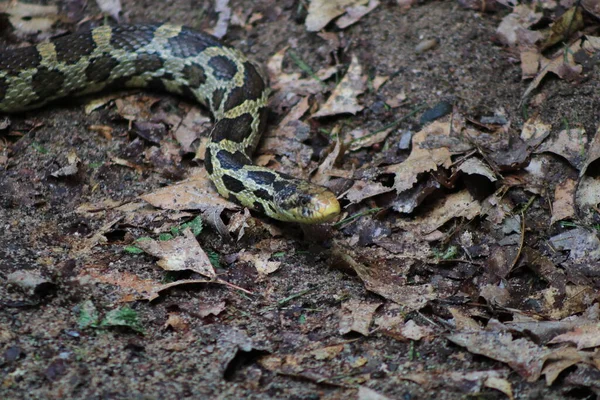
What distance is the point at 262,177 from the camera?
21.3 ft

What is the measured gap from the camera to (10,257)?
558 cm

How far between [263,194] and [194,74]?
248cm

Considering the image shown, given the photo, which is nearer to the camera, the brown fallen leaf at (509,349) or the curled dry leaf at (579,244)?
the brown fallen leaf at (509,349)

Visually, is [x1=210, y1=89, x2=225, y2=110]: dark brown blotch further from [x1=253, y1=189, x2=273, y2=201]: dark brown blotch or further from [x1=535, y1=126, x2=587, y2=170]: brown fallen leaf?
[x1=535, y1=126, x2=587, y2=170]: brown fallen leaf

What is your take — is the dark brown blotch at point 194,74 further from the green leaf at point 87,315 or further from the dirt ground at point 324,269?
the green leaf at point 87,315

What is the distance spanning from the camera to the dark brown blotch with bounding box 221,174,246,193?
6.56 meters

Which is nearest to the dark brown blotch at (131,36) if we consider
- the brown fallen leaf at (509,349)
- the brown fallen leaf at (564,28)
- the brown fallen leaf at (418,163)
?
the brown fallen leaf at (418,163)

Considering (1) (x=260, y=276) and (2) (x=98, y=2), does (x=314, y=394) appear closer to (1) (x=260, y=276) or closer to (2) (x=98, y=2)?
(1) (x=260, y=276)

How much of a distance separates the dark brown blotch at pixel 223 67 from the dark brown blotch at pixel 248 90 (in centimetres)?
17

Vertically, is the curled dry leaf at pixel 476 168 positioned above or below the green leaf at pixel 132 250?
below

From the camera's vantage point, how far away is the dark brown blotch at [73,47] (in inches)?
311

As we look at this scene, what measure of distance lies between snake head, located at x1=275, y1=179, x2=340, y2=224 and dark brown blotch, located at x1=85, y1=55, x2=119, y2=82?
3.23m

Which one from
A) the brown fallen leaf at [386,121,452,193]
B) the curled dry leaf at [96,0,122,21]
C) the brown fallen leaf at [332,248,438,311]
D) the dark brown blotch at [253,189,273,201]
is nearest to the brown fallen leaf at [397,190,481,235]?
the brown fallen leaf at [386,121,452,193]

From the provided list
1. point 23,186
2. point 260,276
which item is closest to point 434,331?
point 260,276
